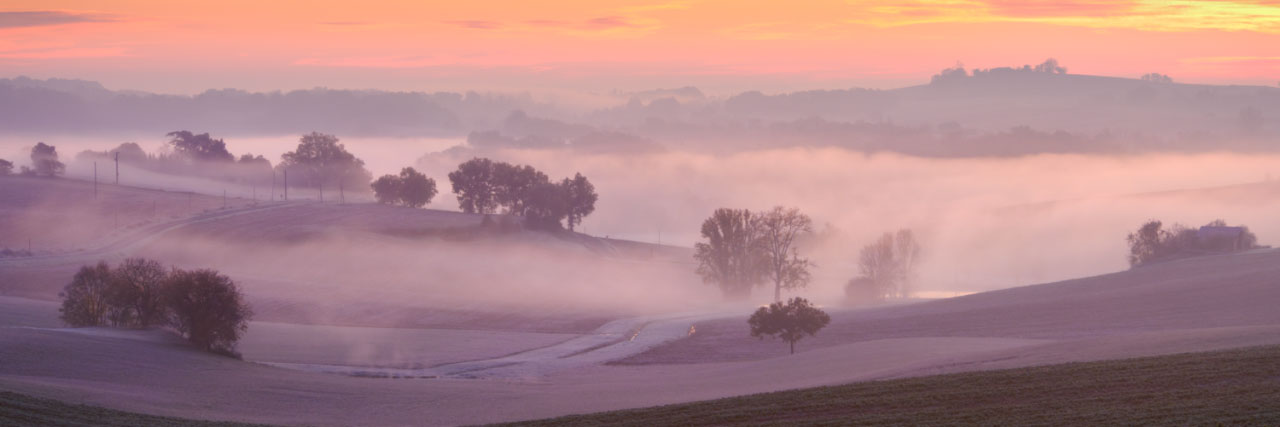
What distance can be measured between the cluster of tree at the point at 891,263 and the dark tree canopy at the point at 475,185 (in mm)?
45121

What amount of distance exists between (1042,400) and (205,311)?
36.3 m

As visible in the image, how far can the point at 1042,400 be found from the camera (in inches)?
979

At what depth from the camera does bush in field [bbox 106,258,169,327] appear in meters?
52.7

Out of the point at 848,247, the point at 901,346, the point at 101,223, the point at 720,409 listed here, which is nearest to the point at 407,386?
the point at 720,409

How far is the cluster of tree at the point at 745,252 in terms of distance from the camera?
9462cm

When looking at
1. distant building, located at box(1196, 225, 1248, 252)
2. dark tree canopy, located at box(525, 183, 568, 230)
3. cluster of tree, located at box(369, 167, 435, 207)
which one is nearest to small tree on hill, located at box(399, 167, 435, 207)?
cluster of tree, located at box(369, 167, 435, 207)

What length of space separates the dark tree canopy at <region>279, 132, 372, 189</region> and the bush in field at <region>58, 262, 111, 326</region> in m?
117

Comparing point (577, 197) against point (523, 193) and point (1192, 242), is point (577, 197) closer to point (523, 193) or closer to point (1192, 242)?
point (523, 193)

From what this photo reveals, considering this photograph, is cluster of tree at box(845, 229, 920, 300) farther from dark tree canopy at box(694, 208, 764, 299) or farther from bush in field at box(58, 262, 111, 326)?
bush in field at box(58, 262, 111, 326)

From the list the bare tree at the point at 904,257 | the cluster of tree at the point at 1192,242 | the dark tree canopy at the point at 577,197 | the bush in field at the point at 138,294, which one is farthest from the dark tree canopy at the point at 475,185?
the bush in field at the point at 138,294

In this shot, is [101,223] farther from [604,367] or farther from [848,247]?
[848,247]

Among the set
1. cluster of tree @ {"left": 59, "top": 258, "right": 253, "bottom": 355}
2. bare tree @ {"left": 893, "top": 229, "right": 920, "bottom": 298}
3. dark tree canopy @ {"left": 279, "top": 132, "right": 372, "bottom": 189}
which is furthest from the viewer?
dark tree canopy @ {"left": 279, "top": 132, "right": 372, "bottom": 189}

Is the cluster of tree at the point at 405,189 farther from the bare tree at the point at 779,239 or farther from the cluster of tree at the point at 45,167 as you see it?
the bare tree at the point at 779,239

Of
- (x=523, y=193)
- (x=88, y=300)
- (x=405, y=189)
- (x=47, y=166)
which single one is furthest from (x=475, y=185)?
(x=88, y=300)
